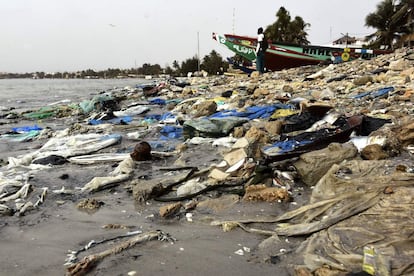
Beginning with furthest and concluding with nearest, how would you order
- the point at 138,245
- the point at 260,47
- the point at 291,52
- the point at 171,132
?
the point at 291,52 < the point at 260,47 < the point at 171,132 < the point at 138,245

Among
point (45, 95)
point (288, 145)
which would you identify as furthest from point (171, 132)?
point (45, 95)

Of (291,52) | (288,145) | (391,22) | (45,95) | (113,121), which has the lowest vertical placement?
(45,95)

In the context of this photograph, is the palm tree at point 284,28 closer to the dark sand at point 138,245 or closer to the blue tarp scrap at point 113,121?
the blue tarp scrap at point 113,121

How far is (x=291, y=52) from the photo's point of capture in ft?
58.0

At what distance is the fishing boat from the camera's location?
16.4 meters

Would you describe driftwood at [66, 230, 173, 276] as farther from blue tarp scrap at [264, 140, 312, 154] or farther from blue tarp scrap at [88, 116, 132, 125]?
blue tarp scrap at [88, 116, 132, 125]

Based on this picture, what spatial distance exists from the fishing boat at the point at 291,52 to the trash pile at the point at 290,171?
9.53 meters

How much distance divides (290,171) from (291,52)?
1505cm

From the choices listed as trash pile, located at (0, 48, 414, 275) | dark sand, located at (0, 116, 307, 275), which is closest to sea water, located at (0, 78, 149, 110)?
trash pile, located at (0, 48, 414, 275)

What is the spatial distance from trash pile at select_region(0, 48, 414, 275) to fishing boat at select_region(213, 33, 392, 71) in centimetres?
953

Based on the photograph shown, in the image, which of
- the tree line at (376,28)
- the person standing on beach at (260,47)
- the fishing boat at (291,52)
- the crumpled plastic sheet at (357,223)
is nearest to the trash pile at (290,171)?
the crumpled plastic sheet at (357,223)

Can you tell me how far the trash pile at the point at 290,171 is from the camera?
2.20 metres

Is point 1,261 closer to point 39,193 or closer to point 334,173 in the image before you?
point 39,193

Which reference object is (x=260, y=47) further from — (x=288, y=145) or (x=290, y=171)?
(x=290, y=171)
